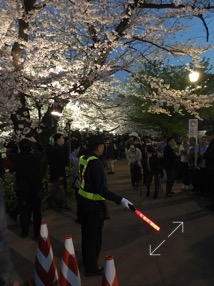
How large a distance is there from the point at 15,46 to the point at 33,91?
140 cm

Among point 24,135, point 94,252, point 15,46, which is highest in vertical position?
point 15,46

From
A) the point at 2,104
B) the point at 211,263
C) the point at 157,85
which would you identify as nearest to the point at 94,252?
the point at 211,263

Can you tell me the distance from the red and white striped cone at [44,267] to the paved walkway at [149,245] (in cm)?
53

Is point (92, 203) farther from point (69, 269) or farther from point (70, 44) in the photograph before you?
point (70, 44)

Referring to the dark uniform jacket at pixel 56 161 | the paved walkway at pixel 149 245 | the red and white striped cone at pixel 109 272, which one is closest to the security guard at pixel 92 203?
the paved walkway at pixel 149 245

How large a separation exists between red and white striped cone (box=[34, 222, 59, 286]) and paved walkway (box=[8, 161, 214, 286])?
525 millimetres

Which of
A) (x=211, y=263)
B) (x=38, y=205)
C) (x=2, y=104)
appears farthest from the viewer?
(x=2, y=104)

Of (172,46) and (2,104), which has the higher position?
(172,46)

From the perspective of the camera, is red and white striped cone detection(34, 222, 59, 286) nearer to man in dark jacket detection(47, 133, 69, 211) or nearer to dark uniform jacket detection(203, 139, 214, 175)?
man in dark jacket detection(47, 133, 69, 211)

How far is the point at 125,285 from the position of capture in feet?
13.1

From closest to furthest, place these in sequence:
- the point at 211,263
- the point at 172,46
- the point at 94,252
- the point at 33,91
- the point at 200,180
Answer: the point at 94,252, the point at 211,263, the point at 33,91, the point at 200,180, the point at 172,46

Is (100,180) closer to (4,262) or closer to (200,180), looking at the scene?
(4,262)

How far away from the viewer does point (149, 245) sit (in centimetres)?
538

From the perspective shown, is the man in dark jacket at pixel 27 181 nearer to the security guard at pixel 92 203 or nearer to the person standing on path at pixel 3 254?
the security guard at pixel 92 203
